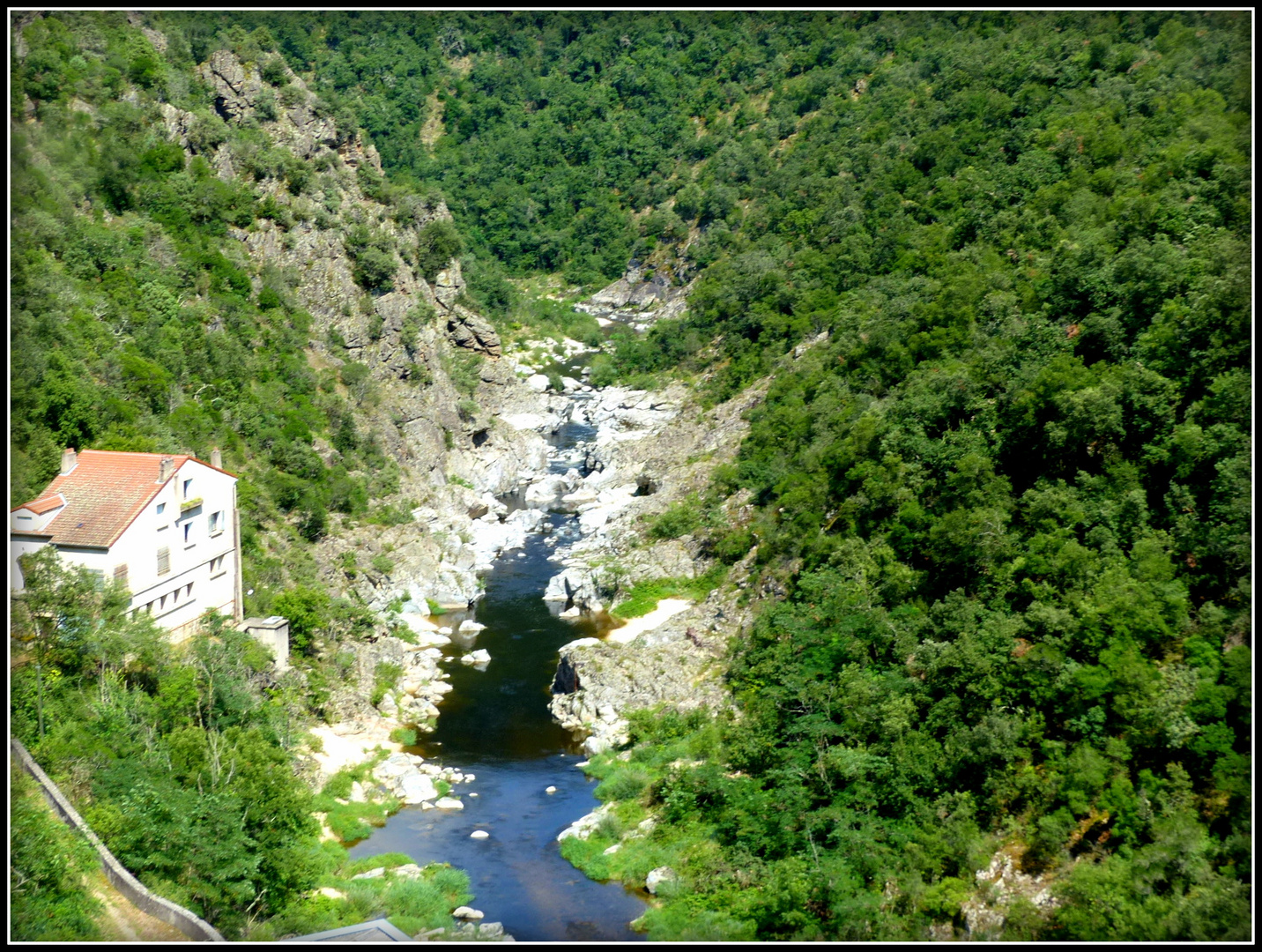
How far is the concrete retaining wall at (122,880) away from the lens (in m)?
20.0

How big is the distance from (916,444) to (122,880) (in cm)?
2918

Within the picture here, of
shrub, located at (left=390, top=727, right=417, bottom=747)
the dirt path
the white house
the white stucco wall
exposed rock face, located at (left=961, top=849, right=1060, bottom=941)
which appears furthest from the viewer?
shrub, located at (left=390, top=727, right=417, bottom=747)

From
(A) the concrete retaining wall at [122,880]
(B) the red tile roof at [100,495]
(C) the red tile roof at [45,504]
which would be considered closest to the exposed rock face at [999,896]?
(A) the concrete retaining wall at [122,880]

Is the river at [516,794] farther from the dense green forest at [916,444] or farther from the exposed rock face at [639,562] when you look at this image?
the exposed rock face at [639,562]

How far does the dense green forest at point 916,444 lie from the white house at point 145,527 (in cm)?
223

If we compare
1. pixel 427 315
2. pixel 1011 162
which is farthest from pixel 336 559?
pixel 1011 162

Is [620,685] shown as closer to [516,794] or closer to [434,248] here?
[516,794]

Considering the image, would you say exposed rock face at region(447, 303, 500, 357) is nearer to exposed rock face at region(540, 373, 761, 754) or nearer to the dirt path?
exposed rock face at region(540, 373, 761, 754)

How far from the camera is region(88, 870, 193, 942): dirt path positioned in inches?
747

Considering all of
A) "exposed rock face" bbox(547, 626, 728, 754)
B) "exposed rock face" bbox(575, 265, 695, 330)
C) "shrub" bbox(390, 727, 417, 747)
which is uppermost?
"exposed rock face" bbox(575, 265, 695, 330)

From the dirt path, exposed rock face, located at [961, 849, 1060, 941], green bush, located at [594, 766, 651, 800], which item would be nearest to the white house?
the dirt path

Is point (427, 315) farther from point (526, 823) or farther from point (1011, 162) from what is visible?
point (526, 823)

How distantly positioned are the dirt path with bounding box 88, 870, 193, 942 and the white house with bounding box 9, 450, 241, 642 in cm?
Result: 1033

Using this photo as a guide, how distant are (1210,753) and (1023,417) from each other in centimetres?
1456
